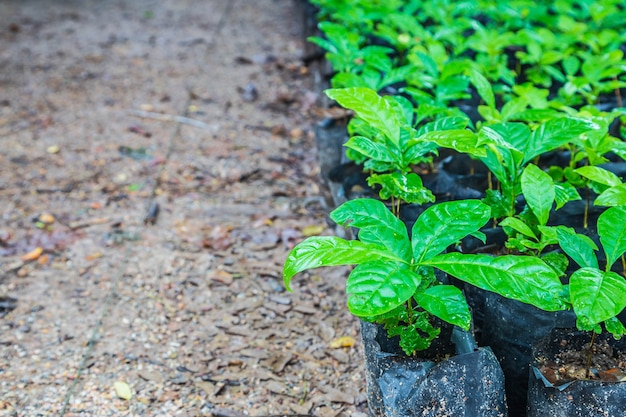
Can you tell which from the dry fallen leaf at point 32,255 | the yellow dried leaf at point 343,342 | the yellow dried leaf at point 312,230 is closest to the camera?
the yellow dried leaf at point 343,342

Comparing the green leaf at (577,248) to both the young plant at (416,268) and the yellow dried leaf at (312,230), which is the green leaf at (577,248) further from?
the yellow dried leaf at (312,230)

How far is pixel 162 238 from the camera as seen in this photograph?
2.95 metres

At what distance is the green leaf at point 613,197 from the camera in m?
1.54

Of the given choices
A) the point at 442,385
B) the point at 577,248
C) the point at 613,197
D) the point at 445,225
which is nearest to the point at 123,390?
the point at 442,385

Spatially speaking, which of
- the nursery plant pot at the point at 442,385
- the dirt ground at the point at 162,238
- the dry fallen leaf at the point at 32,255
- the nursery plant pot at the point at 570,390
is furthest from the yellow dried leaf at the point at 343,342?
the dry fallen leaf at the point at 32,255

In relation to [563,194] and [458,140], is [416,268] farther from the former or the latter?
[563,194]

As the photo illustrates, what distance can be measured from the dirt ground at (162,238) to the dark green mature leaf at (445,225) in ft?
2.58

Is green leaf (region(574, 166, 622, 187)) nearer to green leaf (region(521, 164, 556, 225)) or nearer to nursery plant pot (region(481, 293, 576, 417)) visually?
green leaf (region(521, 164, 556, 225))

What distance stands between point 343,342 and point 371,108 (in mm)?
961

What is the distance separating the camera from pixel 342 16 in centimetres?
341

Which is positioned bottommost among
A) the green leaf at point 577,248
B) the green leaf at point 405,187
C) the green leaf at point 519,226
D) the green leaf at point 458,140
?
the green leaf at point 405,187

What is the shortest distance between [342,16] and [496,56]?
0.86m

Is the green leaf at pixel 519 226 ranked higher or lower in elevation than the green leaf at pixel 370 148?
lower

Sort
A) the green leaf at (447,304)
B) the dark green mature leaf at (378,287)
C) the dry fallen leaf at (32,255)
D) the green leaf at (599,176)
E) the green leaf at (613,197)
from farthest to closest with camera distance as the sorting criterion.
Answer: the dry fallen leaf at (32,255), the green leaf at (599,176), the green leaf at (613,197), the green leaf at (447,304), the dark green mature leaf at (378,287)
